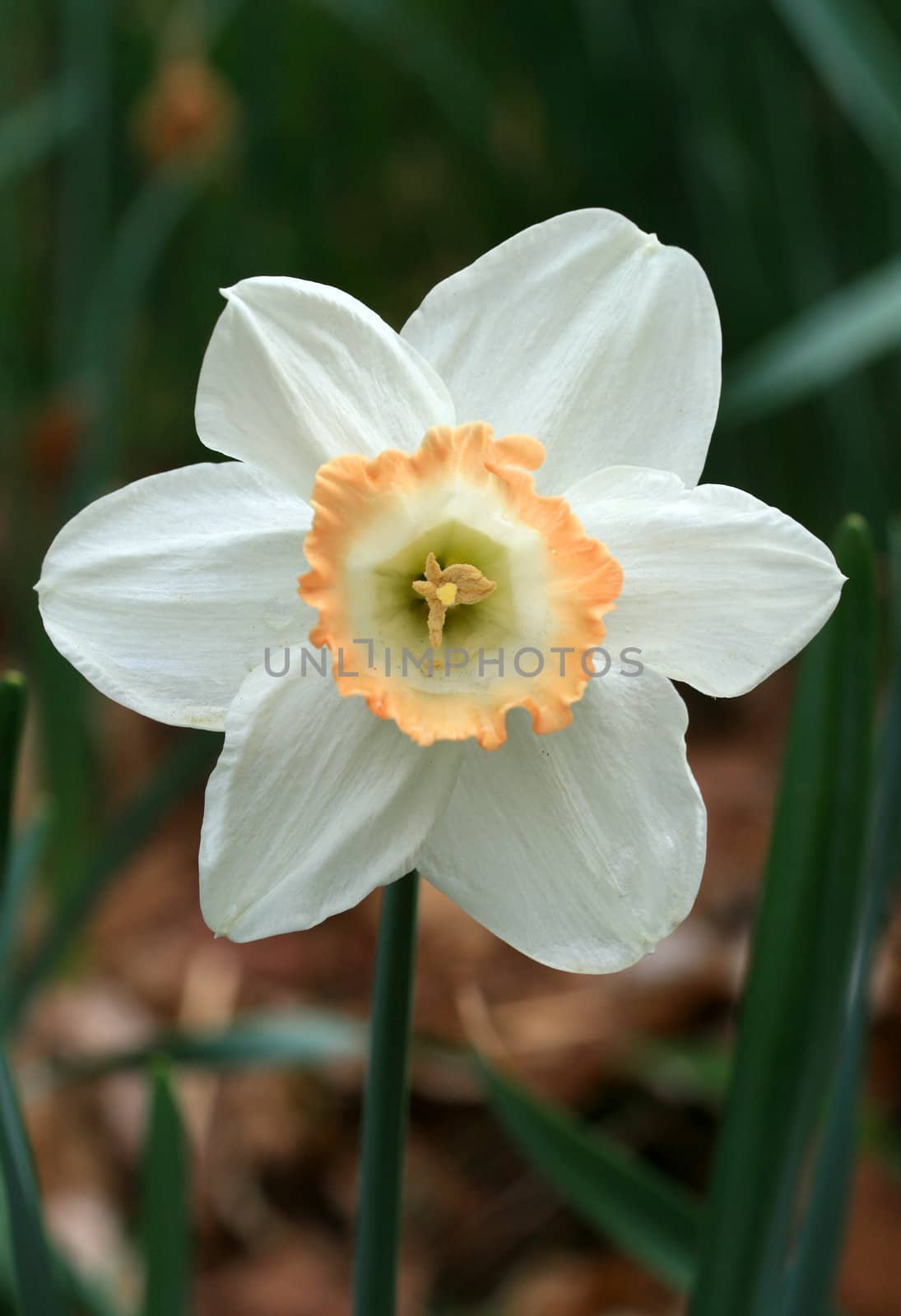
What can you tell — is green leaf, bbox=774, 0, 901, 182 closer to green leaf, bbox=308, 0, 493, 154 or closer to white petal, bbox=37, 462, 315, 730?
green leaf, bbox=308, 0, 493, 154

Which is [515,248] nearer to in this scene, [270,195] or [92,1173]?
[92,1173]

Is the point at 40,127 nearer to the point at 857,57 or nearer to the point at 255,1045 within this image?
the point at 857,57

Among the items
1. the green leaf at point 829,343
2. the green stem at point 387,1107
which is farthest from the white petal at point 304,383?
the green leaf at point 829,343

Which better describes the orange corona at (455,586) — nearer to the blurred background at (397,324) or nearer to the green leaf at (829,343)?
the blurred background at (397,324)

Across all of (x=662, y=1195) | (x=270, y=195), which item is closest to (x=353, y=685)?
(x=662, y=1195)

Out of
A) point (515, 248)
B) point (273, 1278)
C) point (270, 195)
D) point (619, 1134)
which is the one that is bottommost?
point (273, 1278)

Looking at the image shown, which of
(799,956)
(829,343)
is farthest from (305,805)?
(829,343)

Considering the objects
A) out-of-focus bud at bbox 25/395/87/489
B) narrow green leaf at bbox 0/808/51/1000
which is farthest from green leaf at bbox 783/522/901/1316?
out-of-focus bud at bbox 25/395/87/489
